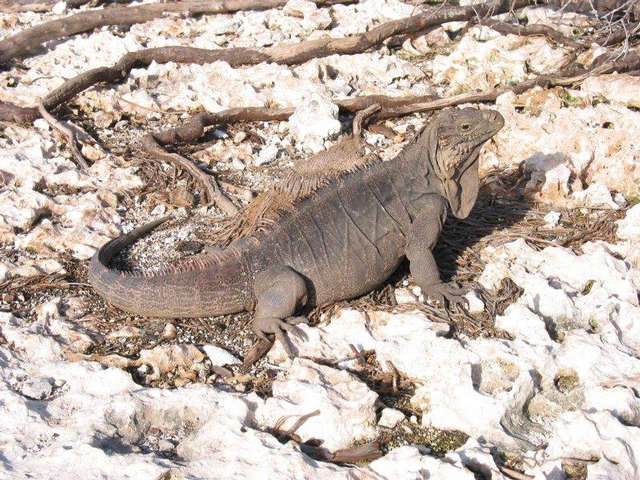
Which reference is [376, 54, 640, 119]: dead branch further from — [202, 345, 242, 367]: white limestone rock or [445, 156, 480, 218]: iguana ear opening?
[202, 345, 242, 367]: white limestone rock

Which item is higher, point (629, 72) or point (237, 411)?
point (629, 72)

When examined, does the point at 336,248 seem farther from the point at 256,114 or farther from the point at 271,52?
the point at 271,52

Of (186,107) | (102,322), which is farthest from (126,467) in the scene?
(186,107)

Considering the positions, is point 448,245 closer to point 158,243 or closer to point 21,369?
point 158,243

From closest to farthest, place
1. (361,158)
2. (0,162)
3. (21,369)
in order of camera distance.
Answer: (21,369), (361,158), (0,162)

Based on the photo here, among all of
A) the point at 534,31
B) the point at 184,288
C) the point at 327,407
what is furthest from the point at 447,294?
the point at 534,31

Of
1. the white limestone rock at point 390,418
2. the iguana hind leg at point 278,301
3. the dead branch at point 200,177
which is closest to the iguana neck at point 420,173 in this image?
the iguana hind leg at point 278,301

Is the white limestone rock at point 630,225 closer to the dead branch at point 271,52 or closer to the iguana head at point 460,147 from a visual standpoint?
the iguana head at point 460,147
